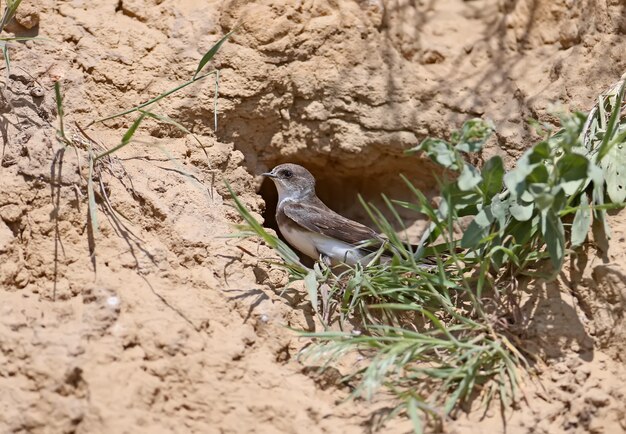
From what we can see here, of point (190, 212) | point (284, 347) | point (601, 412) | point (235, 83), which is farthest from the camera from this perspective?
point (235, 83)

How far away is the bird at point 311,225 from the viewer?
5.69 meters

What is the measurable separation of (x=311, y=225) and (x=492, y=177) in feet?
6.08

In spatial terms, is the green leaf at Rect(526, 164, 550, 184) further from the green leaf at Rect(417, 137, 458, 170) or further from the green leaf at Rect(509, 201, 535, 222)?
the green leaf at Rect(417, 137, 458, 170)

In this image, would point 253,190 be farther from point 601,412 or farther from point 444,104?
point 601,412

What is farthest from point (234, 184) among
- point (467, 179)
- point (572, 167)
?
point (572, 167)

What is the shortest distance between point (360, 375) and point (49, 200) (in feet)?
5.58

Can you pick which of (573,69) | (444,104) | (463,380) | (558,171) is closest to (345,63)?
(444,104)

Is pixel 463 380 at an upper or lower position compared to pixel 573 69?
lower

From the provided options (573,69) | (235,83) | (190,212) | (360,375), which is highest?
(573,69)

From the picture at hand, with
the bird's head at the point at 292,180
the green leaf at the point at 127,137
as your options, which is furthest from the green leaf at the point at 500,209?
the bird's head at the point at 292,180

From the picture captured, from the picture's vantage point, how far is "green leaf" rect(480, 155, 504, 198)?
4137mm

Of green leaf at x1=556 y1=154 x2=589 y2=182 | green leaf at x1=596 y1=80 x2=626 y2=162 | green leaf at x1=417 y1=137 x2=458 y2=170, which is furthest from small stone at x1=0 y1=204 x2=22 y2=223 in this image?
green leaf at x1=596 y1=80 x2=626 y2=162

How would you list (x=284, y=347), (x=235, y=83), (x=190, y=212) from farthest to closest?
1. (x=235, y=83)
2. (x=190, y=212)
3. (x=284, y=347)

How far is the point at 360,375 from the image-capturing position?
4.00 m
